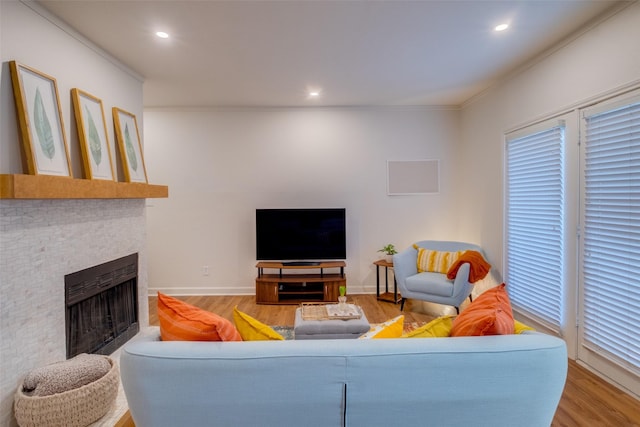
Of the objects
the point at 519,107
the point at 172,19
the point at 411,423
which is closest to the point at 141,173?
the point at 172,19

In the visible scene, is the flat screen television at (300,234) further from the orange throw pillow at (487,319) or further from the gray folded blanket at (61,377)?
the orange throw pillow at (487,319)

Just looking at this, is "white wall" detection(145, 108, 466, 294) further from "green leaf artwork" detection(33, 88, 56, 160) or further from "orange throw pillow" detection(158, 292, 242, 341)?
"orange throw pillow" detection(158, 292, 242, 341)

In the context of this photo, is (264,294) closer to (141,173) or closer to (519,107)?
(141,173)

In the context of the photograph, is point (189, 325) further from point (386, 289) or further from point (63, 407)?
point (386, 289)

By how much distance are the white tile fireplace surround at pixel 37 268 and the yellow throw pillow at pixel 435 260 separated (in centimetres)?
344

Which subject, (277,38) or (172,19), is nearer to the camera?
(172,19)

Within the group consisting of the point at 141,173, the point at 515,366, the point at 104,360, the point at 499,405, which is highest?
the point at 141,173

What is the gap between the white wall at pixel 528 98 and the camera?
231 centimetres

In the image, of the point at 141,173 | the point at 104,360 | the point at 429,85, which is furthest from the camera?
the point at 429,85

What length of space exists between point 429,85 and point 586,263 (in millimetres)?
2441

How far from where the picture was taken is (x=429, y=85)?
12.8ft

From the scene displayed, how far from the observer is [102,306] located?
9.25ft

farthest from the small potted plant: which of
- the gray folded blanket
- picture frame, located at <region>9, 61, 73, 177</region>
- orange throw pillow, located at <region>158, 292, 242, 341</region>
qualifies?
picture frame, located at <region>9, 61, 73, 177</region>

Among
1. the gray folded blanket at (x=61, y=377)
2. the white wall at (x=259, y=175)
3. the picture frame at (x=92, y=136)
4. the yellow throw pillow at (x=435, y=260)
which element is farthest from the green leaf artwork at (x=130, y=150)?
the yellow throw pillow at (x=435, y=260)
